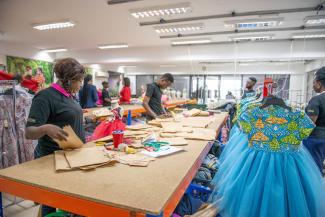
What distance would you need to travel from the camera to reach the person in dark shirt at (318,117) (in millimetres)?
2656

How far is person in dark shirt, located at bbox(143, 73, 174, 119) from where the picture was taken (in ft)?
12.1

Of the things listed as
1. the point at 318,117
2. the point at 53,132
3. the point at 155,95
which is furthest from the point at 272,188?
the point at 155,95

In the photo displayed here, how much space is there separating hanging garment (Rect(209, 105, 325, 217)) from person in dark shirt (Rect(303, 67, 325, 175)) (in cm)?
145

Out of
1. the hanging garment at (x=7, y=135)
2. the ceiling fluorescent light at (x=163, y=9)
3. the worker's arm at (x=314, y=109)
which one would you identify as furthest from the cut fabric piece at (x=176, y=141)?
the ceiling fluorescent light at (x=163, y=9)

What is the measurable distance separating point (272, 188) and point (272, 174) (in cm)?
9

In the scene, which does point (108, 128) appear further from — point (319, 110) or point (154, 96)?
point (319, 110)

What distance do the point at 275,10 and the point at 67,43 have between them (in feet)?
22.5

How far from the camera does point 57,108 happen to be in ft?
5.12

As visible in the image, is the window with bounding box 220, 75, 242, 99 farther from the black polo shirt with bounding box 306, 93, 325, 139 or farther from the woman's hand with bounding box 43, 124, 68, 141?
the woman's hand with bounding box 43, 124, 68, 141

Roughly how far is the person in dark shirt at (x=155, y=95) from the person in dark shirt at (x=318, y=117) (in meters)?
2.05

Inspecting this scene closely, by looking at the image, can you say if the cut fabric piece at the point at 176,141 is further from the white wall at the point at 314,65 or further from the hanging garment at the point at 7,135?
the white wall at the point at 314,65

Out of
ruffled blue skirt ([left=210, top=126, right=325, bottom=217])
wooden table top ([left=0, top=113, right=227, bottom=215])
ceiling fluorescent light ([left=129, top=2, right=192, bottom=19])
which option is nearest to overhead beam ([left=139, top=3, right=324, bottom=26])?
ceiling fluorescent light ([left=129, top=2, right=192, bottom=19])

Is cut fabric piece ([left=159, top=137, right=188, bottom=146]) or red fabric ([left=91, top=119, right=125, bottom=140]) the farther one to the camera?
red fabric ([left=91, top=119, right=125, bottom=140])

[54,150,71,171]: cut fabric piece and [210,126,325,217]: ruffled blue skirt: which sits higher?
[54,150,71,171]: cut fabric piece
